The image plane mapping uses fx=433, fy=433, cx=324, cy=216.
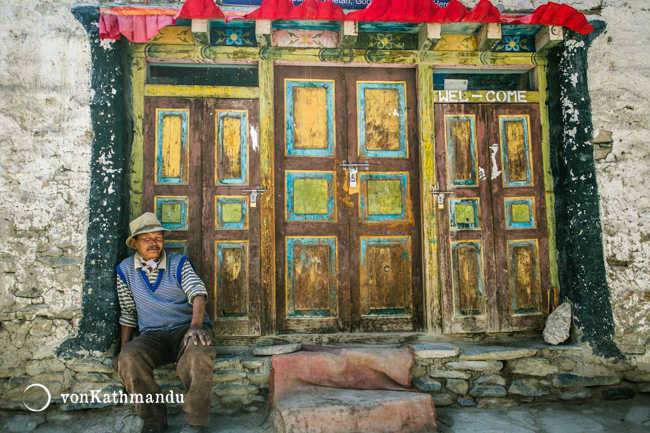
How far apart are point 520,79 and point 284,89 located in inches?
92.8

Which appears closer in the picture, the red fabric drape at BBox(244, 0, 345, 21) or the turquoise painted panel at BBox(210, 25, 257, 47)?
the red fabric drape at BBox(244, 0, 345, 21)

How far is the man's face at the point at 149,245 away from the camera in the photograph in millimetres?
3369

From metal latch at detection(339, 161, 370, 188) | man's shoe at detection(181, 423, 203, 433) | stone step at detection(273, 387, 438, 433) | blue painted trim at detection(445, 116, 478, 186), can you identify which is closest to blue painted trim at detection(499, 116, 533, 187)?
blue painted trim at detection(445, 116, 478, 186)

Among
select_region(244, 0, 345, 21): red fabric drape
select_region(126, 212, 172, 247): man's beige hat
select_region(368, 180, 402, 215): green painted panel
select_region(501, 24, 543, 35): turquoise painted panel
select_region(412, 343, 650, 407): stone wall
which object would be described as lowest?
select_region(412, 343, 650, 407): stone wall

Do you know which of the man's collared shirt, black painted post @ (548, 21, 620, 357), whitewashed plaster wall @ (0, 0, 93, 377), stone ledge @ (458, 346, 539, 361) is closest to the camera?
the man's collared shirt

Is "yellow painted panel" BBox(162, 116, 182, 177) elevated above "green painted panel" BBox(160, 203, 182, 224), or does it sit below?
above

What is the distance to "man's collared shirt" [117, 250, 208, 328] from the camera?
3297 mm

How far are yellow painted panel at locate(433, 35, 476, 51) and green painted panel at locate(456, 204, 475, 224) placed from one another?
1.49 m

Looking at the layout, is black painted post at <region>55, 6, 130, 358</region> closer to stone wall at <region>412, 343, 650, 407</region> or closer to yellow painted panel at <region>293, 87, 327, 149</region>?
yellow painted panel at <region>293, 87, 327, 149</region>

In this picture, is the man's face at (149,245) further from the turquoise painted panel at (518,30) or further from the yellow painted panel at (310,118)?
the turquoise painted panel at (518,30)

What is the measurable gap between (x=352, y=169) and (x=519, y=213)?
1.63m

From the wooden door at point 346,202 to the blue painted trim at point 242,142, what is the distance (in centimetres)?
29

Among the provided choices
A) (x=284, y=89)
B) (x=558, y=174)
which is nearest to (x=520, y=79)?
(x=558, y=174)

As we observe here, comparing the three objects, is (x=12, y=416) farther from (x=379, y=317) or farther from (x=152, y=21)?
(x=152, y=21)
